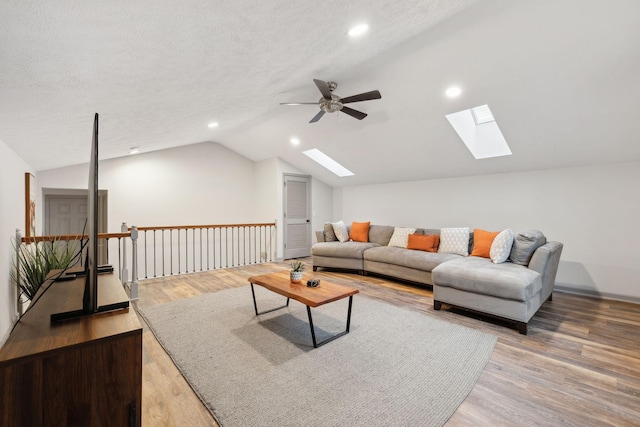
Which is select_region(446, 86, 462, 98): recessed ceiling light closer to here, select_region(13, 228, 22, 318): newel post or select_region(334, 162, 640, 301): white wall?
select_region(334, 162, 640, 301): white wall

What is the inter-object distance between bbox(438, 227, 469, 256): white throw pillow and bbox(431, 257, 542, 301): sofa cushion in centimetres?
87

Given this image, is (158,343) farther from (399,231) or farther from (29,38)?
(399,231)

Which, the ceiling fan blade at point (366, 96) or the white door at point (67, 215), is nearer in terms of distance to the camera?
the ceiling fan blade at point (366, 96)

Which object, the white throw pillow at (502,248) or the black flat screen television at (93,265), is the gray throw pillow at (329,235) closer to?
the white throw pillow at (502,248)

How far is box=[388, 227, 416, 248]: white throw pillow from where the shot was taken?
5152mm

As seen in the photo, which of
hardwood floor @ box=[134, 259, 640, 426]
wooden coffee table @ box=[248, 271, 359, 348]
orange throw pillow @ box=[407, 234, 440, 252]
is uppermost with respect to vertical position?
orange throw pillow @ box=[407, 234, 440, 252]

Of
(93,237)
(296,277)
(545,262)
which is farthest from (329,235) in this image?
(93,237)

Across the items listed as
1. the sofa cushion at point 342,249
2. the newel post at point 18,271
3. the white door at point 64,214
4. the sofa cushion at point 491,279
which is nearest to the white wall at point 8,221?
the newel post at point 18,271

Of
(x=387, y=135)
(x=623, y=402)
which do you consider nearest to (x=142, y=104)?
(x=387, y=135)

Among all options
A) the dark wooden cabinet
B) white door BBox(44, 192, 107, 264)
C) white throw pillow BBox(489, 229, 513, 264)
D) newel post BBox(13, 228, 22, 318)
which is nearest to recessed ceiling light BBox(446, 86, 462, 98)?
white throw pillow BBox(489, 229, 513, 264)

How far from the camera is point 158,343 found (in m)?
2.63

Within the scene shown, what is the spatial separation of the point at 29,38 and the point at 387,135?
162 inches

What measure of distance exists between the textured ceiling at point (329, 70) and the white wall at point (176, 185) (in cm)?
106

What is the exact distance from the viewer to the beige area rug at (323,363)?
1.74 meters
